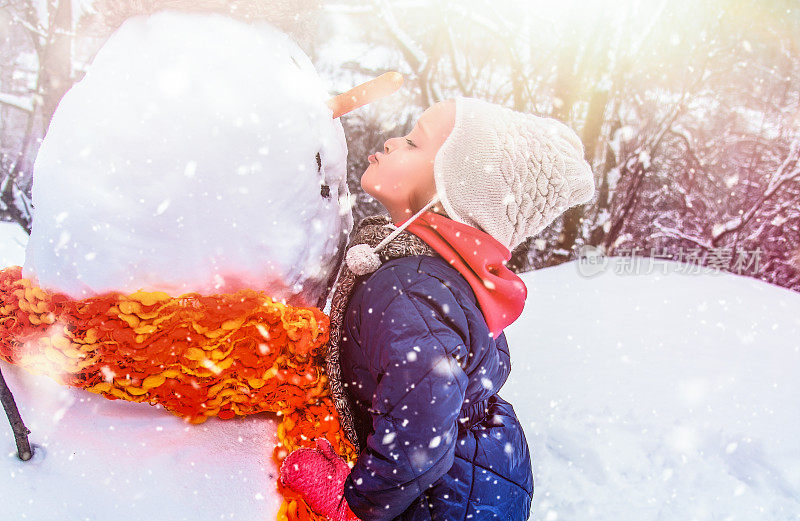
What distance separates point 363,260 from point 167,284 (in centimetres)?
36

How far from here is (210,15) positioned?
94 cm

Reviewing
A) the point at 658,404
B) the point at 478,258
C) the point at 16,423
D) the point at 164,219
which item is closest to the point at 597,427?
the point at 658,404

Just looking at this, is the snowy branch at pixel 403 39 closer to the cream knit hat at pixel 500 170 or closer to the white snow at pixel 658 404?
the white snow at pixel 658 404

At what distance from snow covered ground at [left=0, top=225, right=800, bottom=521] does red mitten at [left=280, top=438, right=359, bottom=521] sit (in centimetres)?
9

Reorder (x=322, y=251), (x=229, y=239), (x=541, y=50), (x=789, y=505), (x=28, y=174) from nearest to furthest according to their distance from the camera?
1. (x=229, y=239)
2. (x=322, y=251)
3. (x=789, y=505)
4. (x=28, y=174)
5. (x=541, y=50)

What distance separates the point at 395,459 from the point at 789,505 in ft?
4.36

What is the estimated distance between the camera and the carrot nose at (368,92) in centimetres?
101

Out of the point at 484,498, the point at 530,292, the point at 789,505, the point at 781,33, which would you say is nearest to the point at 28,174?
the point at 530,292

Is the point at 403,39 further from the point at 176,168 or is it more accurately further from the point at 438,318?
the point at 438,318

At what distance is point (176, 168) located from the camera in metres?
0.83

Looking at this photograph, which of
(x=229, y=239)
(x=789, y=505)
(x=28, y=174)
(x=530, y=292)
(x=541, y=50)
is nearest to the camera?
(x=229, y=239)

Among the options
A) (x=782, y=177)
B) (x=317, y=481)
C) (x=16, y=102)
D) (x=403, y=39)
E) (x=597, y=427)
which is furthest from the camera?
(x=782, y=177)

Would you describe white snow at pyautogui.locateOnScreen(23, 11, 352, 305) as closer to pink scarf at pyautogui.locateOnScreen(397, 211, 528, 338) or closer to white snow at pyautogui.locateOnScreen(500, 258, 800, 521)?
pink scarf at pyautogui.locateOnScreen(397, 211, 528, 338)

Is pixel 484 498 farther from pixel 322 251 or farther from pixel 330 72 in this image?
pixel 330 72
